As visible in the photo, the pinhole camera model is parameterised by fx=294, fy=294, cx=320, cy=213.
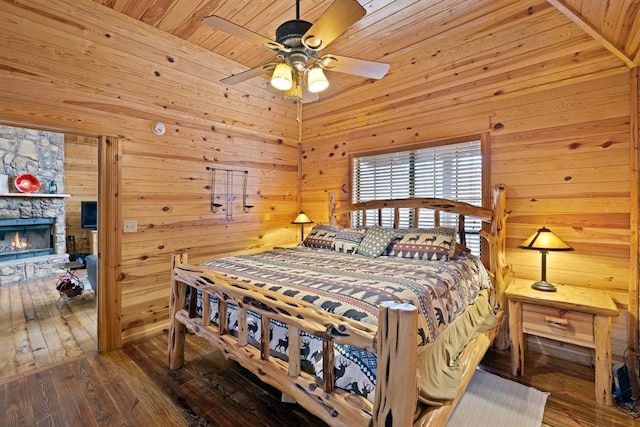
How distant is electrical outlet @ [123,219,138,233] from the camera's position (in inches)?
113

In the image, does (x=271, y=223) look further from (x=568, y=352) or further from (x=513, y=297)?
(x=568, y=352)

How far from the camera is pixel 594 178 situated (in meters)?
2.43

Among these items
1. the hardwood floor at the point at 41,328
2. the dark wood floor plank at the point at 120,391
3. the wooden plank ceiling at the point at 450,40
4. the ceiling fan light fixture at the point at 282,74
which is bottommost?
the dark wood floor plank at the point at 120,391

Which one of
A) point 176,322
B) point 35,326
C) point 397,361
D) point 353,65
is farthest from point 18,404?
point 353,65

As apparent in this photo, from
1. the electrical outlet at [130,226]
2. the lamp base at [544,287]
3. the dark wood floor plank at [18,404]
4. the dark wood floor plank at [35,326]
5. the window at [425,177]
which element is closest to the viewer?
the dark wood floor plank at [18,404]

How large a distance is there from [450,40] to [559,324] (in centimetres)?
282

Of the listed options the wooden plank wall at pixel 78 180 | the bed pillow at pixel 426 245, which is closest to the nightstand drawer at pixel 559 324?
the bed pillow at pixel 426 245

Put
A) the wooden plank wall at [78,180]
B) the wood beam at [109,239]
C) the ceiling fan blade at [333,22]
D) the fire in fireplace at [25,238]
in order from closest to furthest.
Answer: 1. the ceiling fan blade at [333,22]
2. the wood beam at [109,239]
3. the fire in fireplace at [25,238]
4. the wooden plank wall at [78,180]

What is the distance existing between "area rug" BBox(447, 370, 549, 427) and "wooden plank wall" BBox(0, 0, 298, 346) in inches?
114

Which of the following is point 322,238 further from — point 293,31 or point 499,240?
point 293,31

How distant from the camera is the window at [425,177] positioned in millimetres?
3074

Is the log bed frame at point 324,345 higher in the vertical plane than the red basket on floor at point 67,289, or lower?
higher

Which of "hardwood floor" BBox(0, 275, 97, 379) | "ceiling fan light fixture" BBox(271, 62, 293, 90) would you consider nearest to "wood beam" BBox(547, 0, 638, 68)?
"ceiling fan light fixture" BBox(271, 62, 293, 90)

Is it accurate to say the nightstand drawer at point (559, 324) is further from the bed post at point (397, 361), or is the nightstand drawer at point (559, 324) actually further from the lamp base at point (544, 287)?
the bed post at point (397, 361)
